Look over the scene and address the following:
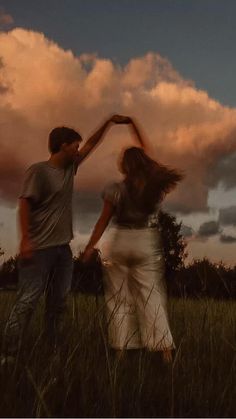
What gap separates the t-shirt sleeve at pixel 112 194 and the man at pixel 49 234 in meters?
0.28

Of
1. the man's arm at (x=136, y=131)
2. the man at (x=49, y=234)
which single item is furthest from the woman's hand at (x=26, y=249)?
the man's arm at (x=136, y=131)

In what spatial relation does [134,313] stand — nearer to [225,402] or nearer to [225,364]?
[225,364]

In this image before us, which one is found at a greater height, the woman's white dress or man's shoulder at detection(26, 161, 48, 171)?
man's shoulder at detection(26, 161, 48, 171)

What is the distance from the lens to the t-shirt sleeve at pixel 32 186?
5.09 meters

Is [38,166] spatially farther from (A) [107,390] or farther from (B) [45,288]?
(A) [107,390]

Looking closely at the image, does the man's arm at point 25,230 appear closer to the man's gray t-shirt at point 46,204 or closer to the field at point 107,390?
the man's gray t-shirt at point 46,204

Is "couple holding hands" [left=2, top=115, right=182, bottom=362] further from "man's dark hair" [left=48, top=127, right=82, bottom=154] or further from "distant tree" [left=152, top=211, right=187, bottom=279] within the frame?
"distant tree" [left=152, top=211, right=187, bottom=279]

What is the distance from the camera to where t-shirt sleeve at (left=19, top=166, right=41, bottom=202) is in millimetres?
5090

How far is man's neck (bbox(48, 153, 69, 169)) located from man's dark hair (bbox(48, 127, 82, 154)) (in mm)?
48

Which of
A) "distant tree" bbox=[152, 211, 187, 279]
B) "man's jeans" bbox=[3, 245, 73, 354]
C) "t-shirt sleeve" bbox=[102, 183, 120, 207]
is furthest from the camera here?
"distant tree" bbox=[152, 211, 187, 279]

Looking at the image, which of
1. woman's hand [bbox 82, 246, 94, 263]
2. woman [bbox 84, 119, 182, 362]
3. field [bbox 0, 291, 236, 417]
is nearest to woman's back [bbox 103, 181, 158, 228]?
woman [bbox 84, 119, 182, 362]

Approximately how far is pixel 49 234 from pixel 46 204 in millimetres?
229

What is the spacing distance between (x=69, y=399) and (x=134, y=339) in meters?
1.74

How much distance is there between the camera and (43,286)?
5184mm
